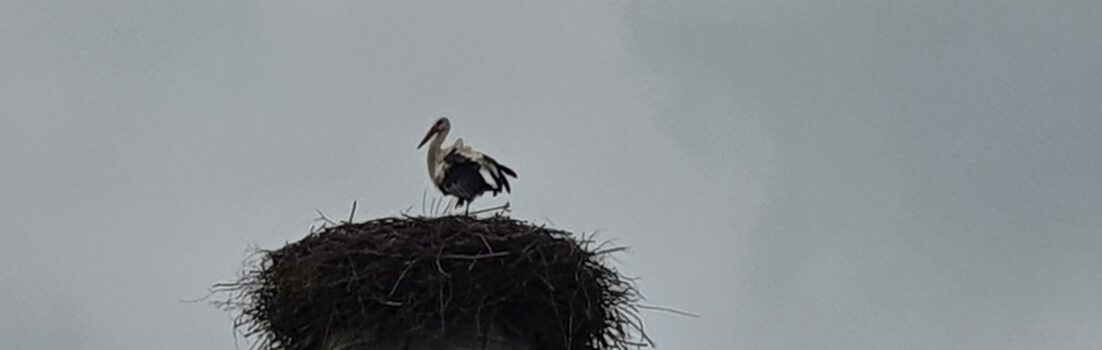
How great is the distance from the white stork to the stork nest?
1.55 metres

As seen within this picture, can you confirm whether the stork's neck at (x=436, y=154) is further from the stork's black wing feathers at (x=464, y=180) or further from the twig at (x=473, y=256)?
the twig at (x=473, y=256)

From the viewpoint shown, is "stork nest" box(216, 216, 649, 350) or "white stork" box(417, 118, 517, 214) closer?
"stork nest" box(216, 216, 649, 350)

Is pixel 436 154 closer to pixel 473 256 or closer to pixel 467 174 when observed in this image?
pixel 467 174

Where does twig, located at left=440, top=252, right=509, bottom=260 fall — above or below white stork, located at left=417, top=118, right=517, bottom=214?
below

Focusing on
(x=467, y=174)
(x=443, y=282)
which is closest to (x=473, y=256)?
(x=443, y=282)

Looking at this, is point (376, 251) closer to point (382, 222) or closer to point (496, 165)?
point (382, 222)

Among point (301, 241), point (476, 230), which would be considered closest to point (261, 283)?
point (301, 241)

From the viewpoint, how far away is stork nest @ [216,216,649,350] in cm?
1186

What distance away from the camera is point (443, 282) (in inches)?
465

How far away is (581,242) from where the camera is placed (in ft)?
40.2

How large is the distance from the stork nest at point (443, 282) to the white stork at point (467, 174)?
1.55 m

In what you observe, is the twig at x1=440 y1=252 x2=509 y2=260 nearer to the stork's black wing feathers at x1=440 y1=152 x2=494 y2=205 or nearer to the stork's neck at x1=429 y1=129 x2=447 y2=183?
the stork's black wing feathers at x1=440 y1=152 x2=494 y2=205

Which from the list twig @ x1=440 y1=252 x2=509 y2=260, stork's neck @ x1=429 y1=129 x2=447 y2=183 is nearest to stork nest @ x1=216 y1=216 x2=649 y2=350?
twig @ x1=440 y1=252 x2=509 y2=260

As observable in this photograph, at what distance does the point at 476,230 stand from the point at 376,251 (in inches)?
20.1
